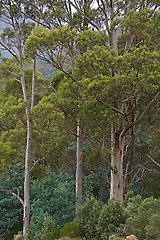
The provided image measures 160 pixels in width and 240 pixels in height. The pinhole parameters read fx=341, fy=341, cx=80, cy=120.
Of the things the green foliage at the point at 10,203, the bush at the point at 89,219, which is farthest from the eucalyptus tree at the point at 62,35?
the green foliage at the point at 10,203

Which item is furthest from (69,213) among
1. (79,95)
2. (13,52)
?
(13,52)

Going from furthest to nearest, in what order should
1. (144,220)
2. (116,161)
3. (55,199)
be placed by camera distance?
(55,199)
(116,161)
(144,220)

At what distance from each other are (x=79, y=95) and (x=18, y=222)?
23.0 ft

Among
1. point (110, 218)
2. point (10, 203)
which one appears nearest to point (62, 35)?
point (110, 218)

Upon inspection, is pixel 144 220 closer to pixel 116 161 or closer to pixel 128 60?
pixel 116 161

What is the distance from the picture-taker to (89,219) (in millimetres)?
7637

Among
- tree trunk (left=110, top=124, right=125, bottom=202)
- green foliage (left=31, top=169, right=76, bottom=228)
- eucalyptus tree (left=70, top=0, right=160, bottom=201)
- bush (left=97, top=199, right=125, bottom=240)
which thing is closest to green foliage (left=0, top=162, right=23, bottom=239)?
green foliage (left=31, top=169, right=76, bottom=228)

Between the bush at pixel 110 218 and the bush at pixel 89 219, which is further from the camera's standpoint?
the bush at pixel 89 219

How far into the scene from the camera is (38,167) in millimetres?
14023

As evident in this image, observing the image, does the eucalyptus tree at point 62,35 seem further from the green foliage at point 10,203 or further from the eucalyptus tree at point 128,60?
the green foliage at point 10,203

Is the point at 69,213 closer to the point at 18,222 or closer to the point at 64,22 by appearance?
the point at 18,222

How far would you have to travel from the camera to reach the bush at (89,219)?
7406 mm

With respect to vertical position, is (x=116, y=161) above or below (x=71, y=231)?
above

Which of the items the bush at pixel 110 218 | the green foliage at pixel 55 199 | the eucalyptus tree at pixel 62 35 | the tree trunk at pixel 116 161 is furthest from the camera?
the green foliage at pixel 55 199
